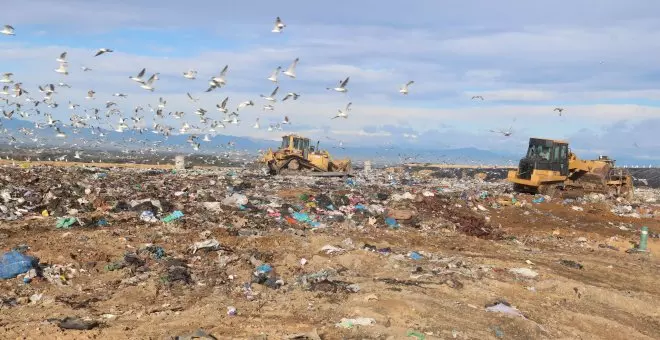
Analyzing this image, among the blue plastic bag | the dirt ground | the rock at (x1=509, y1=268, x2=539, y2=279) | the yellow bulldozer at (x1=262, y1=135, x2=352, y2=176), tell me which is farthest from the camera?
the yellow bulldozer at (x1=262, y1=135, x2=352, y2=176)

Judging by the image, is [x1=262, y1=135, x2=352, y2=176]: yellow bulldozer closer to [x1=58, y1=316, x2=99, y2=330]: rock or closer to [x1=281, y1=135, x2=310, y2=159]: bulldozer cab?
[x1=281, y1=135, x2=310, y2=159]: bulldozer cab

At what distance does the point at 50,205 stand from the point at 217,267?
5835mm

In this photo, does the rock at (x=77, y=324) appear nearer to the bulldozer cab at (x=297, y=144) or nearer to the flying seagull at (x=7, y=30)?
the flying seagull at (x=7, y=30)

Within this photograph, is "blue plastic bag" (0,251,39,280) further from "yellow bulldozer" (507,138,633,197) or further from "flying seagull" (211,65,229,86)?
"yellow bulldozer" (507,138,633,197)

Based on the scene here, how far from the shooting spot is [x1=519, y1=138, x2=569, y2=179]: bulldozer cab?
806 inches

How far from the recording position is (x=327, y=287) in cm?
709

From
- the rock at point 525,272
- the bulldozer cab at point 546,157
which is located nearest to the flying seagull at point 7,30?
the rock at point 525,272

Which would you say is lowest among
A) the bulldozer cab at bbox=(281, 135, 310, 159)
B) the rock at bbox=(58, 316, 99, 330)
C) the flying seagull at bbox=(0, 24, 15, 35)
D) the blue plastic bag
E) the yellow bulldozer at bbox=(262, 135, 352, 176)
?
the rock at bbox=(58, 316, 99, 330)

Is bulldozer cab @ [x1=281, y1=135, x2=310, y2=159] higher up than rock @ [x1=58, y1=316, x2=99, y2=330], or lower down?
higher up

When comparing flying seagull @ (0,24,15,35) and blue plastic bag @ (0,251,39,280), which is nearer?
blue plastic bag @ (0,251,39,280)

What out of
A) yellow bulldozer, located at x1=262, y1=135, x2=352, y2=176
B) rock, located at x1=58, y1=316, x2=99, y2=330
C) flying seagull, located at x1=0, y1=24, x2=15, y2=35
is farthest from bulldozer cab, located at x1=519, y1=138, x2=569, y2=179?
rock, located at x1=58, y1=316, x2=99, y2=330

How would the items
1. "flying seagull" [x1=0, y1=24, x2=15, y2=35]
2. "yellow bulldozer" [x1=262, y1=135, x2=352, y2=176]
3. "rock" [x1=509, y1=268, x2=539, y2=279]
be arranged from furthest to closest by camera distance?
"yellow bulldozer" [x1=262, y1=135, x2=352, y2=176] → "flying seagull" [x1=0, y1=24, x2=15, y2=35] → "rock" [x1=509, y1=268, x2=539, y2=279]

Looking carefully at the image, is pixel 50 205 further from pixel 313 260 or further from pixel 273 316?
pixel 273 316

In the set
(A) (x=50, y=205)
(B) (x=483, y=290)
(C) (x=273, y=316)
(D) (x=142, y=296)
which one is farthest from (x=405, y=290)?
(A) (x=50, y=205)
